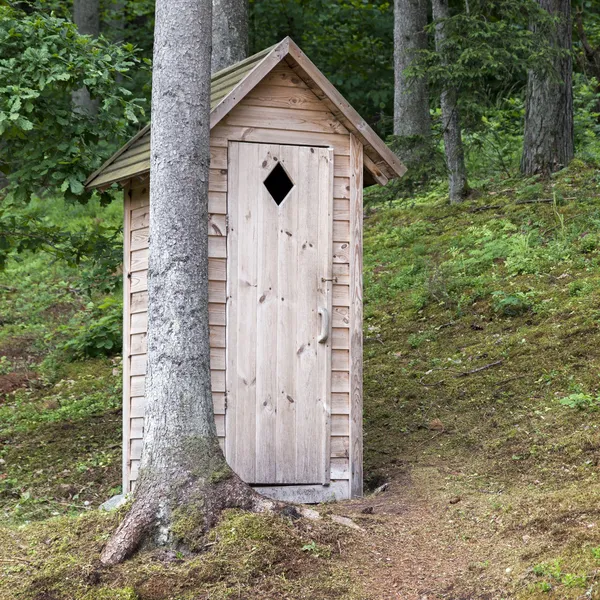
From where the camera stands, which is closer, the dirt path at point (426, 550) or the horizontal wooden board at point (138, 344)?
the dirt path at point (426, 550)

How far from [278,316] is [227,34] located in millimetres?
5030

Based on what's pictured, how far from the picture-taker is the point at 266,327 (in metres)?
6.79

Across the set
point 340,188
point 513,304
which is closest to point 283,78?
point 340,188

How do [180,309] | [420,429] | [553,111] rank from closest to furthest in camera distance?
1. [180,309]
2. [420,429]
3. [553,111]

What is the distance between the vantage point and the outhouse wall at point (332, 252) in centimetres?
672

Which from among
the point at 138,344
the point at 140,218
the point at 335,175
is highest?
the point at 335,175

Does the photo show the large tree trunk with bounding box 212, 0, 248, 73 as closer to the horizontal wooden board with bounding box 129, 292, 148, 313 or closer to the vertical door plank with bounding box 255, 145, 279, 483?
the vertical door plank with bounding box 255, 145, 279, 483

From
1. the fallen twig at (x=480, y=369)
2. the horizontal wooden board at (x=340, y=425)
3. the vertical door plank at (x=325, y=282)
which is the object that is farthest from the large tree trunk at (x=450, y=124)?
the horizontal wooden board at (x=340, y=425)

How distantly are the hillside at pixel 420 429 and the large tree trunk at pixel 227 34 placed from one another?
11.3 feet

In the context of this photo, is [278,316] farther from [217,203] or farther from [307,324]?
[217,203]

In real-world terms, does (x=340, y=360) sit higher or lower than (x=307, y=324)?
lower

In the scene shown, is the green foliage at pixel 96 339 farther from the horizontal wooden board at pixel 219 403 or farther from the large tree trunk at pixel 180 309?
the large tree trunk at pixel 180 309

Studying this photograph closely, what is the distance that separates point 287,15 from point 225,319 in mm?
14808


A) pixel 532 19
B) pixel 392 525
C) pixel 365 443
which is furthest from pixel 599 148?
pixel 392 525
